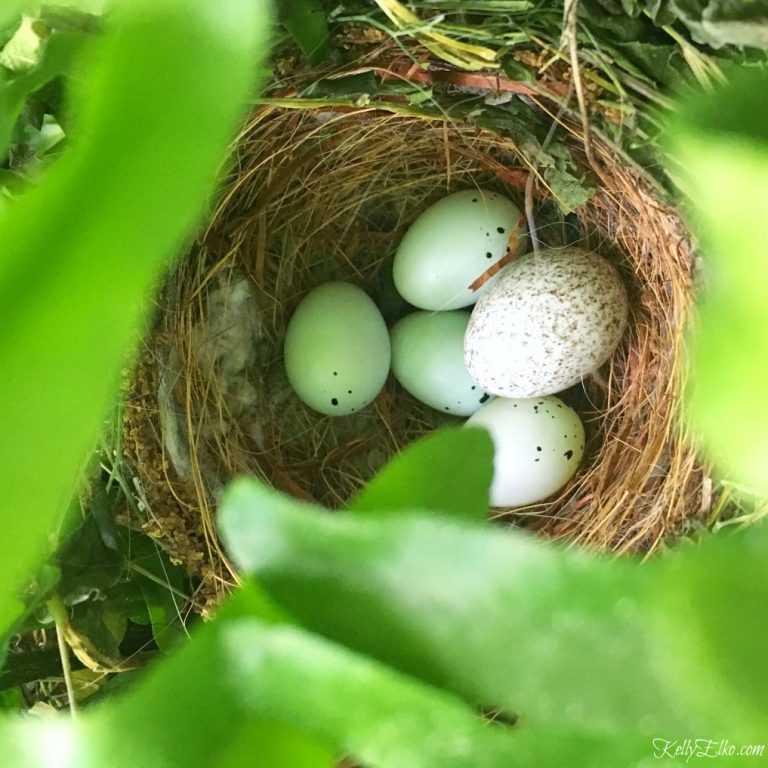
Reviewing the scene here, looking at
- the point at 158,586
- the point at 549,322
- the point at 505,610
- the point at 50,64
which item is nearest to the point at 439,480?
the point at 505,610

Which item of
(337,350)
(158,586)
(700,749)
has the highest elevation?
(700,749)

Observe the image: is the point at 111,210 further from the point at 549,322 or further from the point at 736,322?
the point at 549,322

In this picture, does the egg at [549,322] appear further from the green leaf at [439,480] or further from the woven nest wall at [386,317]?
the green leaf at [439,480]

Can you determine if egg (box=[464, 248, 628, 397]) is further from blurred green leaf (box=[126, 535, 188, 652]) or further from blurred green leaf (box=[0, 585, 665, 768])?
blurred green leaf (box=[0, 585, 665, 768])

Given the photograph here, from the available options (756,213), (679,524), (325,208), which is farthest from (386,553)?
(325,208)

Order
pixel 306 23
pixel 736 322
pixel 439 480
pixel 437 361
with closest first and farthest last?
1. pixel 736 322
2. pixel 439 480
3. pixel 306 23
4. pixel 437 361

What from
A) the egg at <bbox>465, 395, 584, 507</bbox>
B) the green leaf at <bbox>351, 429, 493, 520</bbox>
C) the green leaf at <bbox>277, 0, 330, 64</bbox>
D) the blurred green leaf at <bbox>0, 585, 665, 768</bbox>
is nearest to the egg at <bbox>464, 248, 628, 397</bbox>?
the egg at <bbox>465, 395, 584, 507</bbox>
